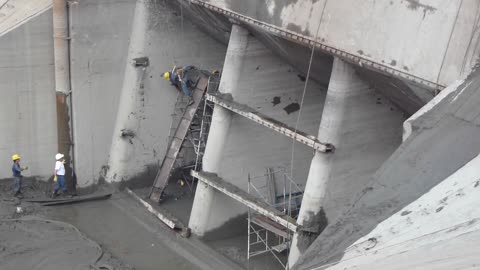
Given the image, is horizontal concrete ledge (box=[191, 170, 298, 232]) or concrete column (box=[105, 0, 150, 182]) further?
concrete column (box=[105, 0, 150, 182])

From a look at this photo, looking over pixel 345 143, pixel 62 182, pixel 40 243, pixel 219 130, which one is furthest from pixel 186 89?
pixel 345 143

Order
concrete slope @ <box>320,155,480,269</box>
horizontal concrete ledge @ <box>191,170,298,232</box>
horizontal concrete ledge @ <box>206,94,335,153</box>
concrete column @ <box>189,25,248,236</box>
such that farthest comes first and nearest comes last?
1. concrete column @ <box>189,25,248,236</box>
2. horizontal concrete ledge @ <box>191,170,298,232</box>
3. horizontal concrete ledge @ <box>206,94,335,153</box>
4. concrete slope @ <box>320,155,480,269</box>

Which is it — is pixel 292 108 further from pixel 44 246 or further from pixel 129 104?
pixel 44 246

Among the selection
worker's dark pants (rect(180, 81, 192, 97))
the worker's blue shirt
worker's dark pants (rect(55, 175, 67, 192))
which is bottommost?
worker's dark pants (rect(55, 175, 67, 192))

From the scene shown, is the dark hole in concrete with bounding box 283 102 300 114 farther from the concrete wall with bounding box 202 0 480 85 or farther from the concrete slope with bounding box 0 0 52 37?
the concrete slope with bounding box 0 0 52 37

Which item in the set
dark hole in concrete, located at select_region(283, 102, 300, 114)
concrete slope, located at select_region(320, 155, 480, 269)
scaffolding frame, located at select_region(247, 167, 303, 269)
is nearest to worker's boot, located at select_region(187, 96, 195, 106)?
scaffolding frame, located at select_region(247, 167, 303, 269)

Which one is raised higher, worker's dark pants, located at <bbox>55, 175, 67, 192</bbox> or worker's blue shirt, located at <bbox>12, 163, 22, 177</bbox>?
worker's blue shirt, located at <bbox>12, 163, 22, 177</bbox>

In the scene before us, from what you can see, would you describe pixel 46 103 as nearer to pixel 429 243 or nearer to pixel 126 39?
pixel 126 39

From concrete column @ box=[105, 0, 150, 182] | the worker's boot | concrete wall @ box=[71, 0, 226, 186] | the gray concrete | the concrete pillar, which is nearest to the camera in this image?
the concrete pillar
